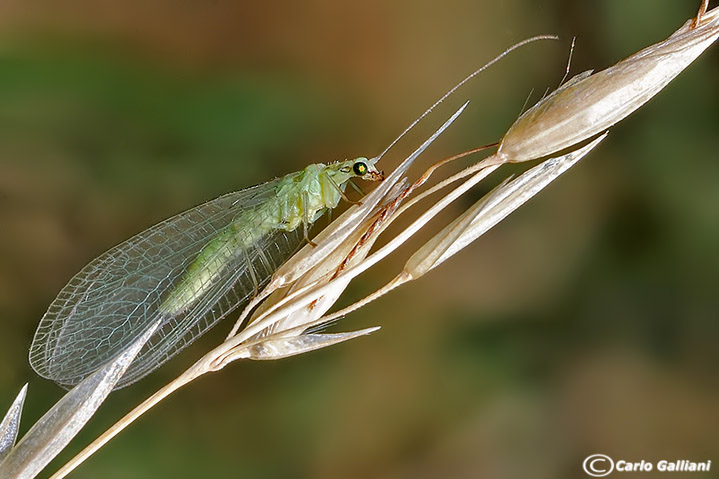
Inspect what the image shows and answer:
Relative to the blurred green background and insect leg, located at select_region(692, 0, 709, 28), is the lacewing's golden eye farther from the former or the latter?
insect leg, located at select_region(692, 0, 709, 28)

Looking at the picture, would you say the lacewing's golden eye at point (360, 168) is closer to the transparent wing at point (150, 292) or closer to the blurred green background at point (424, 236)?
the blurred green background at point (424, 236)

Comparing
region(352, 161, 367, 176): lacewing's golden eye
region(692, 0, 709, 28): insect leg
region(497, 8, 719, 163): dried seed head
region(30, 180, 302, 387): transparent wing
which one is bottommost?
region(30, 180, 302, 387): transparent wing

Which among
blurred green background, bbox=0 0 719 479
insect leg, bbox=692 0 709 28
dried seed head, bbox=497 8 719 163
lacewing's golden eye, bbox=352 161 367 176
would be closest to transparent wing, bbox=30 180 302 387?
blurred green background, bbox=0 0 719 479

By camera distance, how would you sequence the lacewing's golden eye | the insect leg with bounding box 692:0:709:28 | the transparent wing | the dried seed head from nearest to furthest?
the insect leg with bounding box 692:0:709:28, the dried seed head, the transparent wing, the lacewing's golden eye

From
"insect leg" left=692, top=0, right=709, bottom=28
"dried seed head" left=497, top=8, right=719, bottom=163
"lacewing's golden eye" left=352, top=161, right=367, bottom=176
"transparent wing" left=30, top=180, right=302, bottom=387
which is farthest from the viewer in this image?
"lacewing's golden eye" left=352, top=161, right=367, bottom=176

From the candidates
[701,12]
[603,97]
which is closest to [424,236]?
[603,97]

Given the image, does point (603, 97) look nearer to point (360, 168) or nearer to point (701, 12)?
point (701, 12)
